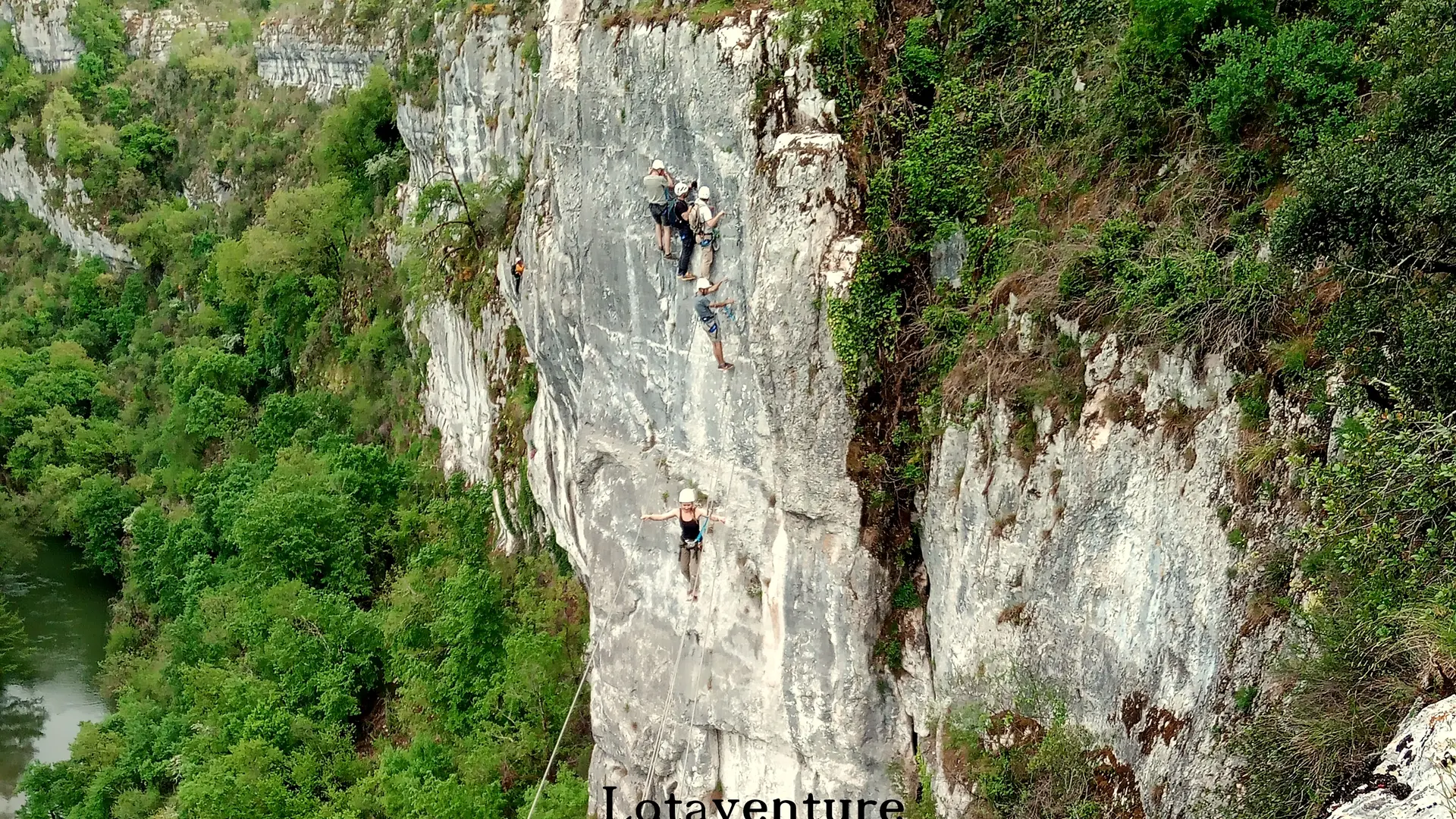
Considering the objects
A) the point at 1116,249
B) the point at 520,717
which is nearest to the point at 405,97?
the point at 520,717

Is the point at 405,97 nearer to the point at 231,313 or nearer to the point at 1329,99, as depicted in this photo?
the point at 231,313

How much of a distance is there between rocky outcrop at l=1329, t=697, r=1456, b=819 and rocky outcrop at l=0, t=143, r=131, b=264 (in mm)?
43000

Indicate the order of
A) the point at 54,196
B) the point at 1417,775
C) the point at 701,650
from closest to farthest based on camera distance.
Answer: the point at 1417,775
the point at 701,650
the point at 54,196

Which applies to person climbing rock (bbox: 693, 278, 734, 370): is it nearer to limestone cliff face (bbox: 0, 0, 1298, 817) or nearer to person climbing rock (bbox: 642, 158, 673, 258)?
limestone cliff face (bbox: 0, 0, 1298, 817)

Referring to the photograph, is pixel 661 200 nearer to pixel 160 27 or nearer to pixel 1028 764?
pixel 1028 764

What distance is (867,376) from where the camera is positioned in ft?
37.6

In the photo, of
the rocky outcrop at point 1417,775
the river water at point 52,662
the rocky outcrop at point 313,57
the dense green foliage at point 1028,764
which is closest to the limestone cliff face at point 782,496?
the dense green foliage at point 1028,764

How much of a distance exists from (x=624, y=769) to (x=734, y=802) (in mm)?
2017

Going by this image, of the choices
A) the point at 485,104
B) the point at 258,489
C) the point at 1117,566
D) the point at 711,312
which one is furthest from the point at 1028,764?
the point at 258,489

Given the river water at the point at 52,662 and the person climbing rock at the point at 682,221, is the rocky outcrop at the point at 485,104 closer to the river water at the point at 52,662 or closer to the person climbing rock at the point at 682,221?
the person climbing rock at the point at 682,221

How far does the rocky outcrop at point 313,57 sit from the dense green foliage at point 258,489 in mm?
816

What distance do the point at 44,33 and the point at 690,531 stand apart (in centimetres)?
4634

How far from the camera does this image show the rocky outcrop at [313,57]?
31.2 meters

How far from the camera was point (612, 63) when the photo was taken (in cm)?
1406
